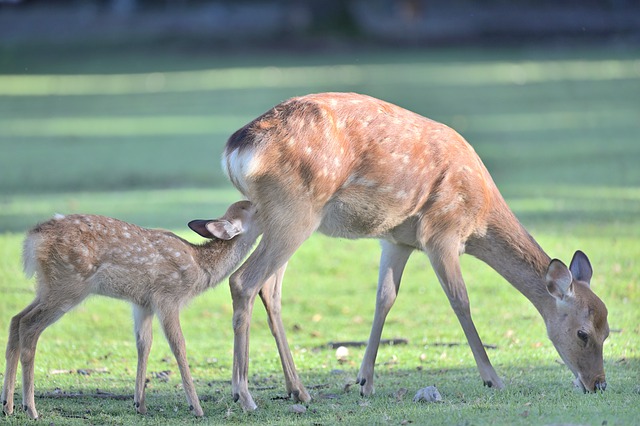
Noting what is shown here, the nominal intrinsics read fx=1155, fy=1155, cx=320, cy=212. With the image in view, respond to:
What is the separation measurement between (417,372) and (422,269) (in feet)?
11.5

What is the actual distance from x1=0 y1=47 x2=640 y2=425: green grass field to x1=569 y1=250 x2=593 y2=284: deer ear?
2.14 ft

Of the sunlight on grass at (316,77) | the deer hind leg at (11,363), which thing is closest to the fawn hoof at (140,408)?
the deer hind leg at (11,363)

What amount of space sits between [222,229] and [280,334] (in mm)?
762

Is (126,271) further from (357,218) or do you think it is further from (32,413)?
(357,218)

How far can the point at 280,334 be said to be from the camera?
23.0 feet

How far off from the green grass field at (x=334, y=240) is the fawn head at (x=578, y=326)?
190mm

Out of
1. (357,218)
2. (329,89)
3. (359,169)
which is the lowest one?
(329,89)

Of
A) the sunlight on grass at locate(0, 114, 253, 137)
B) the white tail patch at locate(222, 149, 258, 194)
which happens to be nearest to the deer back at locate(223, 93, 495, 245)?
the white tail patch at locate(222, 149, 258, 194)

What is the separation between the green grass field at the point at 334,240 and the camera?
260 inches

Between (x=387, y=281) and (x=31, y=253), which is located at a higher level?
(x=31, y=253)

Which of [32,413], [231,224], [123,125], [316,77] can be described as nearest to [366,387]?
[231,224]

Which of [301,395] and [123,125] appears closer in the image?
[301,395]

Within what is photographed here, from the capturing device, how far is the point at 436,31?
39.4 metres

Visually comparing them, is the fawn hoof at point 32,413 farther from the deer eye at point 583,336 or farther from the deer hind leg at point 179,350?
the deer eye at point 583,336
